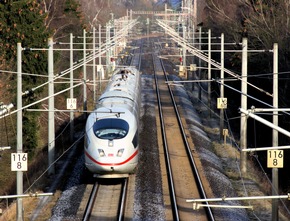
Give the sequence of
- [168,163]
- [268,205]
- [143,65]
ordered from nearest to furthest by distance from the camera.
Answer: [268,205], [168,163], [143,65]

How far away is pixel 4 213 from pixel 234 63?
98.5 ft

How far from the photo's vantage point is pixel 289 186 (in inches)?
1321

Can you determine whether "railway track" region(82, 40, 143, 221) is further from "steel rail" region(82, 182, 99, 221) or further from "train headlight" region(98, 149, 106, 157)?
Result: "train headlight" region(98, 149, 106, 157)

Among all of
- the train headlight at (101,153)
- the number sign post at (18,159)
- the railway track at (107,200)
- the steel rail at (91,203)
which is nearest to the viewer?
the number sign post at (18,159)

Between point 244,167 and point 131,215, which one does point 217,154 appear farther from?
point 131,215

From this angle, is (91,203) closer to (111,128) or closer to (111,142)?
(111,142)

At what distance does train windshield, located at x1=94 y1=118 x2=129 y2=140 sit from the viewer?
2398 cm

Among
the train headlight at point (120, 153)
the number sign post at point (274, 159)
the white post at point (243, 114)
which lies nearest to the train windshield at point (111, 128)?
the train headlight at point (120, 153)

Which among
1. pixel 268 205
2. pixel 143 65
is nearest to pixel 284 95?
pixel 268 205

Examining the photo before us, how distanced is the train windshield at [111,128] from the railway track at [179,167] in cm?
264

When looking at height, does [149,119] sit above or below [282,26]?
below

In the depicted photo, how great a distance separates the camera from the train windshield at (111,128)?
78.7ft

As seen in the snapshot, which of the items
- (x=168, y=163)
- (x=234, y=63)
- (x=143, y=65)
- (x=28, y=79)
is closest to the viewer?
(x=168, y=163)

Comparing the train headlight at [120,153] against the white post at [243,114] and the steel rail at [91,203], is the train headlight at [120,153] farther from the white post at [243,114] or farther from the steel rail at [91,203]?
the white post at [243,114]
